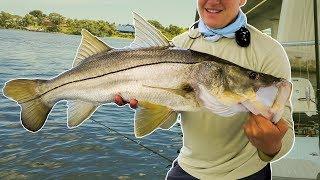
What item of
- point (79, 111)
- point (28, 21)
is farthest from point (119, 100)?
point (28, 21)

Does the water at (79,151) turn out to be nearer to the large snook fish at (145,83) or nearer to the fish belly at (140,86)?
the large snook fish at (145,83)

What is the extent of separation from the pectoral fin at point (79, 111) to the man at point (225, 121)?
0.33 meters

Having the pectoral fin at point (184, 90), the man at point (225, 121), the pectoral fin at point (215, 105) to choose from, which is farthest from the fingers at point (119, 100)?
the pectoral fin at point (215, 105)

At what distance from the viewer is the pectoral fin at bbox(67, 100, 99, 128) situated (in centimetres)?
307

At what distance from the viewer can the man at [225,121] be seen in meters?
2.92

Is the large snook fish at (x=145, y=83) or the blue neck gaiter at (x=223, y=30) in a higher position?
the blue neck gaiter at (x=223, y=30)

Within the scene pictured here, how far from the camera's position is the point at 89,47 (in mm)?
3008

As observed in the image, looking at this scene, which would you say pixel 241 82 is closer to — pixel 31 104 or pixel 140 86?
pixel 140 86

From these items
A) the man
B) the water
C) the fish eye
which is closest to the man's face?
the man

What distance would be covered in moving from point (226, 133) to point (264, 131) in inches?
26.5

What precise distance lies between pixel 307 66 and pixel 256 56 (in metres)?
7.74

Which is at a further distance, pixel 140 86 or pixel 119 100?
pixel 119 100

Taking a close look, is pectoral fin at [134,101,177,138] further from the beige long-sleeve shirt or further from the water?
the water

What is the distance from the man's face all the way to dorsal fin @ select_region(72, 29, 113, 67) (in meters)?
0.70
